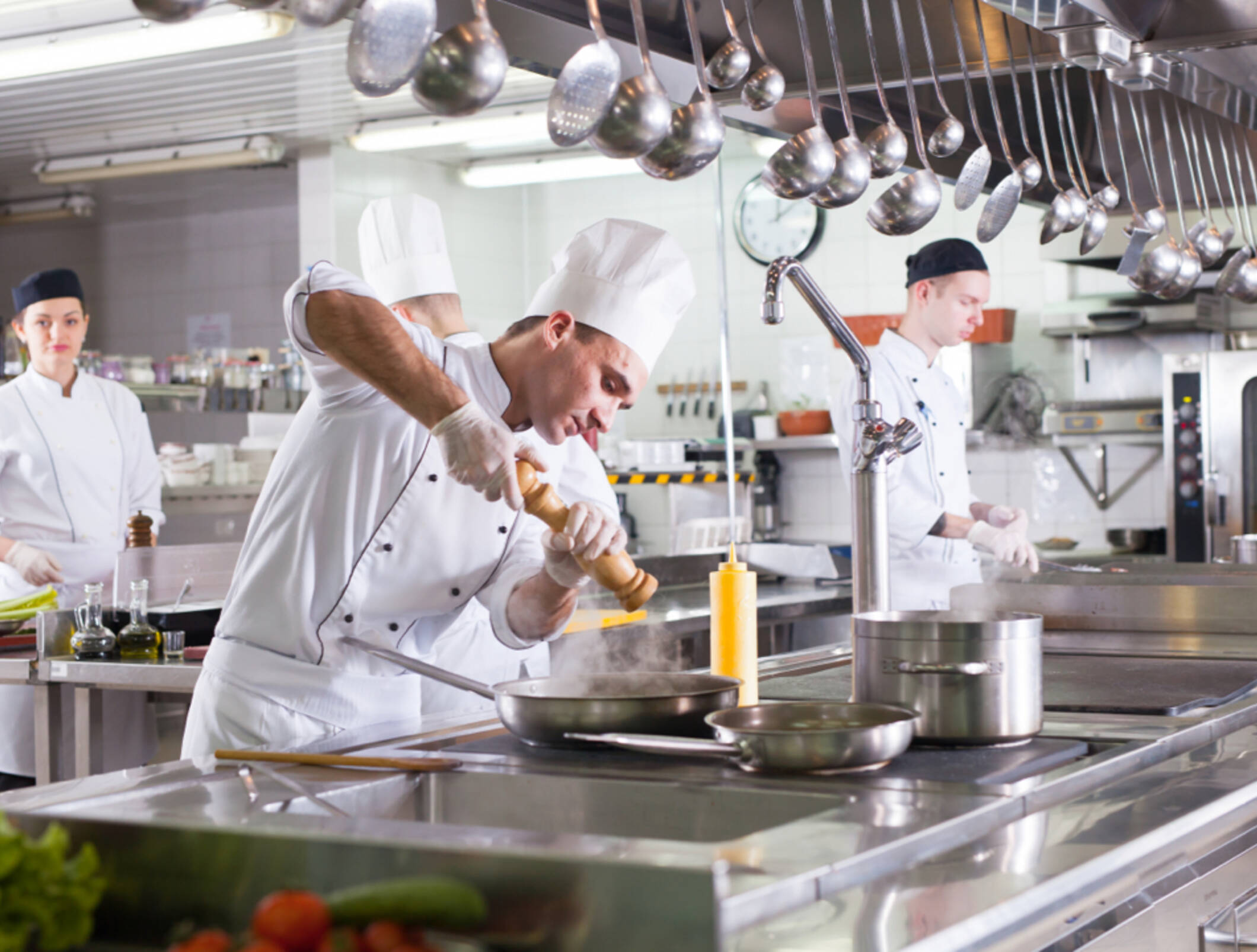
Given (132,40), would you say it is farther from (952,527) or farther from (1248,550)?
(1248,550)

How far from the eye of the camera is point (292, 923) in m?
0.83

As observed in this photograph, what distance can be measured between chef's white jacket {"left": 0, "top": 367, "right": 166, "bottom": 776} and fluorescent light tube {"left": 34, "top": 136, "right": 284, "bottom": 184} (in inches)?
135

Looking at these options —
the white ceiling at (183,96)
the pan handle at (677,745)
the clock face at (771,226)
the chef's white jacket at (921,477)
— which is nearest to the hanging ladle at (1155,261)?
the chef's white jacket at (921,477)

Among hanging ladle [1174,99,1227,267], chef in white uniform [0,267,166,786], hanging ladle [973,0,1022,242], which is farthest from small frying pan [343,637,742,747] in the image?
chef in white uniform [0,267,166,786]

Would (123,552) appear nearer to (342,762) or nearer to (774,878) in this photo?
(342,762)

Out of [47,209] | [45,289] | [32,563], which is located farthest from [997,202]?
[47,209]

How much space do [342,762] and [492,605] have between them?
731mm

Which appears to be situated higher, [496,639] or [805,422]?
[805,422]

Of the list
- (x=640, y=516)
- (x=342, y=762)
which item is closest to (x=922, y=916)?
(x=342, y=762)

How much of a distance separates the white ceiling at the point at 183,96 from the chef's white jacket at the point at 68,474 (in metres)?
1.90

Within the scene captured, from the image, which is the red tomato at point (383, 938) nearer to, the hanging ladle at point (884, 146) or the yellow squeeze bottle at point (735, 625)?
the yellow squeeze bottle at point (735, 625)

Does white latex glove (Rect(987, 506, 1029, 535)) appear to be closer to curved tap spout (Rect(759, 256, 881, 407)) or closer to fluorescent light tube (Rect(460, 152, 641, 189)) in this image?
curved tap spout (Rect(759, 256, 881, 407))

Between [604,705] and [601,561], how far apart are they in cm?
22

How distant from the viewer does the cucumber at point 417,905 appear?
0.86 m
